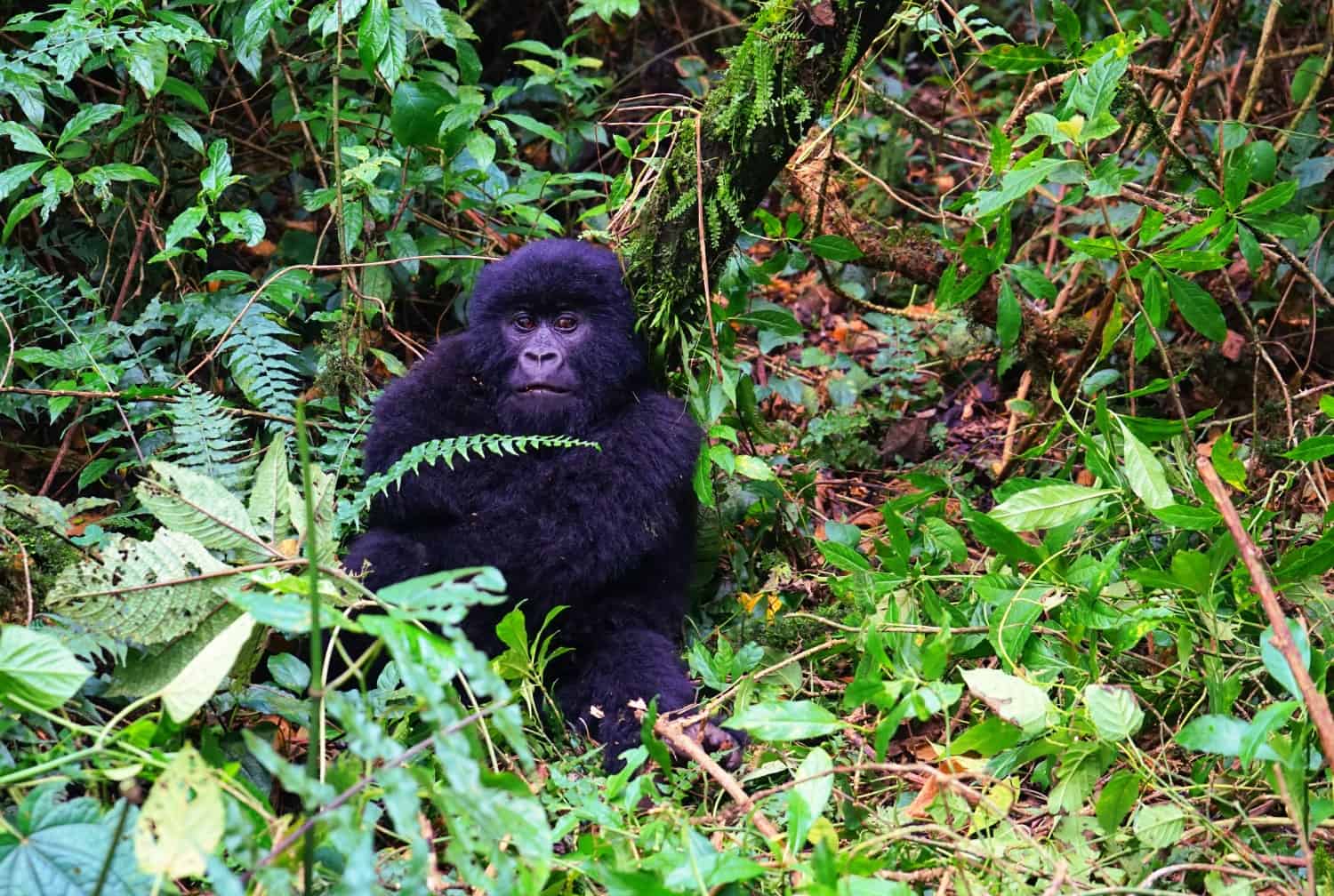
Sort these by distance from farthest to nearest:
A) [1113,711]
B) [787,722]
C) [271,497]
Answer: [271,497] → [1113,711] → [787,722]

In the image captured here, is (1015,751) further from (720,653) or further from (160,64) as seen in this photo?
(160,64)

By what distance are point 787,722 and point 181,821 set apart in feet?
3.38

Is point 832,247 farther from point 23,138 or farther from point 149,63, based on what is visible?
point 23,138

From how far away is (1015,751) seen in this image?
2.77 metres

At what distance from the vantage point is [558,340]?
381 cm

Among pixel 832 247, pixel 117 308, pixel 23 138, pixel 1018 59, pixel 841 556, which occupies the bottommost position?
pixel 841 556

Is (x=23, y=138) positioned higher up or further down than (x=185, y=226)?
higher up

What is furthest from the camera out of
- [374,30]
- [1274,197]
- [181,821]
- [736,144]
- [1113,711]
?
[374,30]

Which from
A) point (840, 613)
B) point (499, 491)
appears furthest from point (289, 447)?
point (840, 613)

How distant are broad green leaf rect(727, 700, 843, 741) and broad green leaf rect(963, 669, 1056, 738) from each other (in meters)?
0.38

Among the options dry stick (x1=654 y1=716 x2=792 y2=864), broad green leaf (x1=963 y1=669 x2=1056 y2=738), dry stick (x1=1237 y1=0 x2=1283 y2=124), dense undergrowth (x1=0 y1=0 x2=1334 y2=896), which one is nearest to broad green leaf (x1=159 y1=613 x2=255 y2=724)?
dense undergrowth (x1=0 y1=0 x2=1334 y2=896)

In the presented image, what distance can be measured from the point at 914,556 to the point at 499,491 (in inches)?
49.6

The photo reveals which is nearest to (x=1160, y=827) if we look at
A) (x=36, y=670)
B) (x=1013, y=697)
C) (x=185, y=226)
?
(x=1013, y=697)

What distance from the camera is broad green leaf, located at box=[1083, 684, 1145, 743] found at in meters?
2.46
